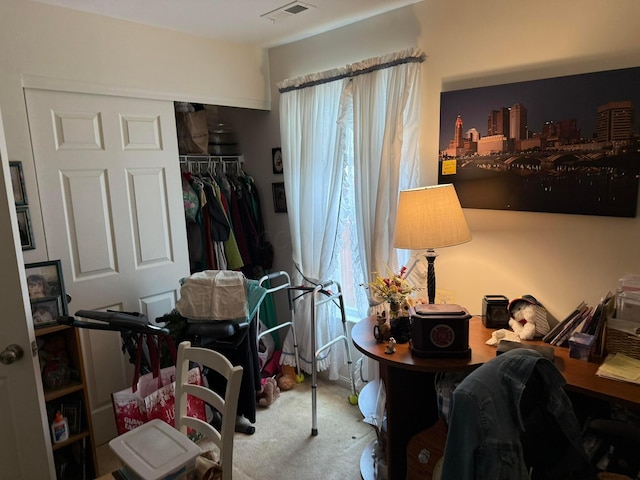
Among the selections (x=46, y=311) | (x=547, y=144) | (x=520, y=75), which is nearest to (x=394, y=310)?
(x=547, y=144)

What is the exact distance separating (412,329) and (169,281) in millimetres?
1717

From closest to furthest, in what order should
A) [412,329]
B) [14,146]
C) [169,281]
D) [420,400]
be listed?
[412,329] < [420,400] < [14,146] < [169,281]

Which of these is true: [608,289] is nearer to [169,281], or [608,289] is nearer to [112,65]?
[169,281]

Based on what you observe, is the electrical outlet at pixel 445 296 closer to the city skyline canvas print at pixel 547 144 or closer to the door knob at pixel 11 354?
the city skyline canvas print at pixel 547 144

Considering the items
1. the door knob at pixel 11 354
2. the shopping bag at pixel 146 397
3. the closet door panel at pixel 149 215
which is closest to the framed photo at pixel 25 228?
the closet door panel at pixel 149 215

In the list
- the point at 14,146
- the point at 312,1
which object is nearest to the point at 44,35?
the point at 14,146

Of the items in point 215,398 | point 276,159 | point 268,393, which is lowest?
point 268,393

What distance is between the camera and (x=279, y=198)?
333 centimetres

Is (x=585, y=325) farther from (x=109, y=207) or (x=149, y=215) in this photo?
(x=109, y=207)

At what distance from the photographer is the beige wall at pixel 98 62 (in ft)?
7.00

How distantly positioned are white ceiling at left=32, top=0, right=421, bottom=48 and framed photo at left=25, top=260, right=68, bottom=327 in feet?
4.45

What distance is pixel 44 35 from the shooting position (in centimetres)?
220

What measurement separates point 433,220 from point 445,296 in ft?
1.97

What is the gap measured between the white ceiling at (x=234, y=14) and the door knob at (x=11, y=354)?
1.74 m
